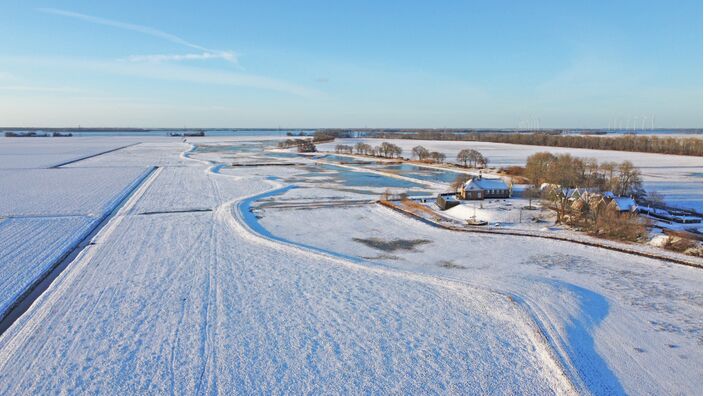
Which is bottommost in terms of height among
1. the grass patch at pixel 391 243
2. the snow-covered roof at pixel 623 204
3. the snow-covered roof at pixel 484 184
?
the grass patch at pixel 391 243

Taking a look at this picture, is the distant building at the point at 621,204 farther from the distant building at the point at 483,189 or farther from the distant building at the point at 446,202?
the distant building at the point at 446,202

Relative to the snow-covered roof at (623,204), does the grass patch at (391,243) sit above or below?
below

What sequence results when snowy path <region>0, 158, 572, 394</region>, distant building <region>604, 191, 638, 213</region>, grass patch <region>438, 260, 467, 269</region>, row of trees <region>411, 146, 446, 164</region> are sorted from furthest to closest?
row of trees <region>411, 146, 446, 164</region>, distant building <region>604, 191, 638, 213</region>, grass patch <region>438, 260, 467, 269</region>, snowy path <region>0, 158, 572, 394</region>

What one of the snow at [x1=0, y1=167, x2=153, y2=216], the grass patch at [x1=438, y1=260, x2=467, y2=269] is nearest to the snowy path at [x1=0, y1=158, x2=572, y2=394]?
the grass patch at [x1=438, y1=260, x2=467, y2=269]

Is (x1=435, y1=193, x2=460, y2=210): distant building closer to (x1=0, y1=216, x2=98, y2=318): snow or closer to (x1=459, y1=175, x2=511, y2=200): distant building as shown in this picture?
(x1=459, y1=175, x2=511, y2=200): distant building

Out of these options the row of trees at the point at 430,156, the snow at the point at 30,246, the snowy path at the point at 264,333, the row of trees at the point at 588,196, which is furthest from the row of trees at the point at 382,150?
the snowy path at the point at 264,333

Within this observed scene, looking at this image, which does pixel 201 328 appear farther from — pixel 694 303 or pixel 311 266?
pixel 694 303

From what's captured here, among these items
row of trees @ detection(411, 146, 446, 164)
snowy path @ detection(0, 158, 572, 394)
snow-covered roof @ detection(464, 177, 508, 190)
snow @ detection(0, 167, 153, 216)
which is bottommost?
snowy path @ detection(0, 158, 572, 394)
